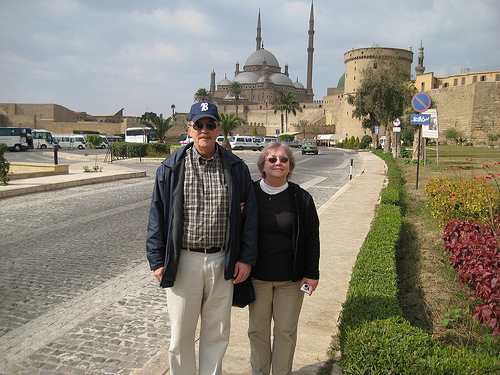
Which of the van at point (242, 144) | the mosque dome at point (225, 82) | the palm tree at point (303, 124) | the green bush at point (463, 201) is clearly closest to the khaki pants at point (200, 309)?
the green bush at point (463, 201)

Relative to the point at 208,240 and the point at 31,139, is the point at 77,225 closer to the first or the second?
the point at 208,240

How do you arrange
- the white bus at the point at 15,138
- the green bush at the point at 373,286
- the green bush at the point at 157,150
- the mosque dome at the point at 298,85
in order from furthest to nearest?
the mosque dome at the point at 298,85 → the white bus at the point at 15,138 → the green bush at the point at 157,150 → the green bush at the point at 373,286

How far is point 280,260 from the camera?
2.32 metres

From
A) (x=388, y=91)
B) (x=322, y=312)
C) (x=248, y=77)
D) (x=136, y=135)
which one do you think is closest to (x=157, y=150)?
(x=136, y=135)

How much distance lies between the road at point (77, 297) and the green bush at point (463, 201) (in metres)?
4.02

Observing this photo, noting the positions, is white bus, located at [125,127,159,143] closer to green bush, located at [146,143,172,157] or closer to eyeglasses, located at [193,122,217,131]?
green bush, located at [146,143,172,157]

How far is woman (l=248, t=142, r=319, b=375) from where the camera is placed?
2316 millimetres

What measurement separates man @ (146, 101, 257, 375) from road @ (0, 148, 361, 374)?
68 cm

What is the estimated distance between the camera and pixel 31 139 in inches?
1451

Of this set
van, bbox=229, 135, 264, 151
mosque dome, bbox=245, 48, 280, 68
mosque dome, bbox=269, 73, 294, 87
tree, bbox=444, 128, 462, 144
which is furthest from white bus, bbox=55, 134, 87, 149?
mosque dome, bbox=245, 48, 280, 68

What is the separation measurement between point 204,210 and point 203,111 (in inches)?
21.6

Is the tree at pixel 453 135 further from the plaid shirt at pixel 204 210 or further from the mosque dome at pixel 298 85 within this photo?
the mosque dome at pixel 298 85

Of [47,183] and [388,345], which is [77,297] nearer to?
[388,345]

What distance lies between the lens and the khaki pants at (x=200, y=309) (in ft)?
7.25
